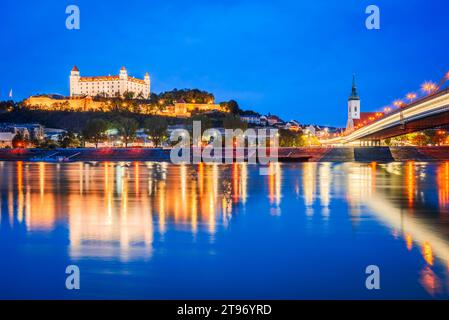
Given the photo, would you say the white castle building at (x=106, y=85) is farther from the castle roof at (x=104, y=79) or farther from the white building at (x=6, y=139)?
the white building at (x=6, y=139)

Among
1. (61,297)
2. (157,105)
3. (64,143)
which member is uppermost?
(157,105)

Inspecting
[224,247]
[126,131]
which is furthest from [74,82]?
[224,247]

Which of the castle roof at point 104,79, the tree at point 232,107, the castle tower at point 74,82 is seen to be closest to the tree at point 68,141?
the tree at point 232,107

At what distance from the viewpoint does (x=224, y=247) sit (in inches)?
387

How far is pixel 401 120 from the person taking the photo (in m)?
58.0

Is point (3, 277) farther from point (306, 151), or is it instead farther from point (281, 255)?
point (306, 151)

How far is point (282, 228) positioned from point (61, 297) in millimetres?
6430

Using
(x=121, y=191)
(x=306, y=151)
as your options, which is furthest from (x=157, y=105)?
(x=121, y=191)

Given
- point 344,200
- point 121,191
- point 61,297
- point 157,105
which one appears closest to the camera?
point 61,297

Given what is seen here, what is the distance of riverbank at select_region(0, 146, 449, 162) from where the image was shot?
211 feet

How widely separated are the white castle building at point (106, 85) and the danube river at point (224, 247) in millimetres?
167900

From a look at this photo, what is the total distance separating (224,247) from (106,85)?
18564 cm

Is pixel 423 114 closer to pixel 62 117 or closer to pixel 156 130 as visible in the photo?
pixel 156 130

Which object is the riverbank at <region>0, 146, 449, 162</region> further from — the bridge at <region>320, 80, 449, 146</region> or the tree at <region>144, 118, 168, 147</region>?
the tree at <region>144, 118, 168, 147</region>
